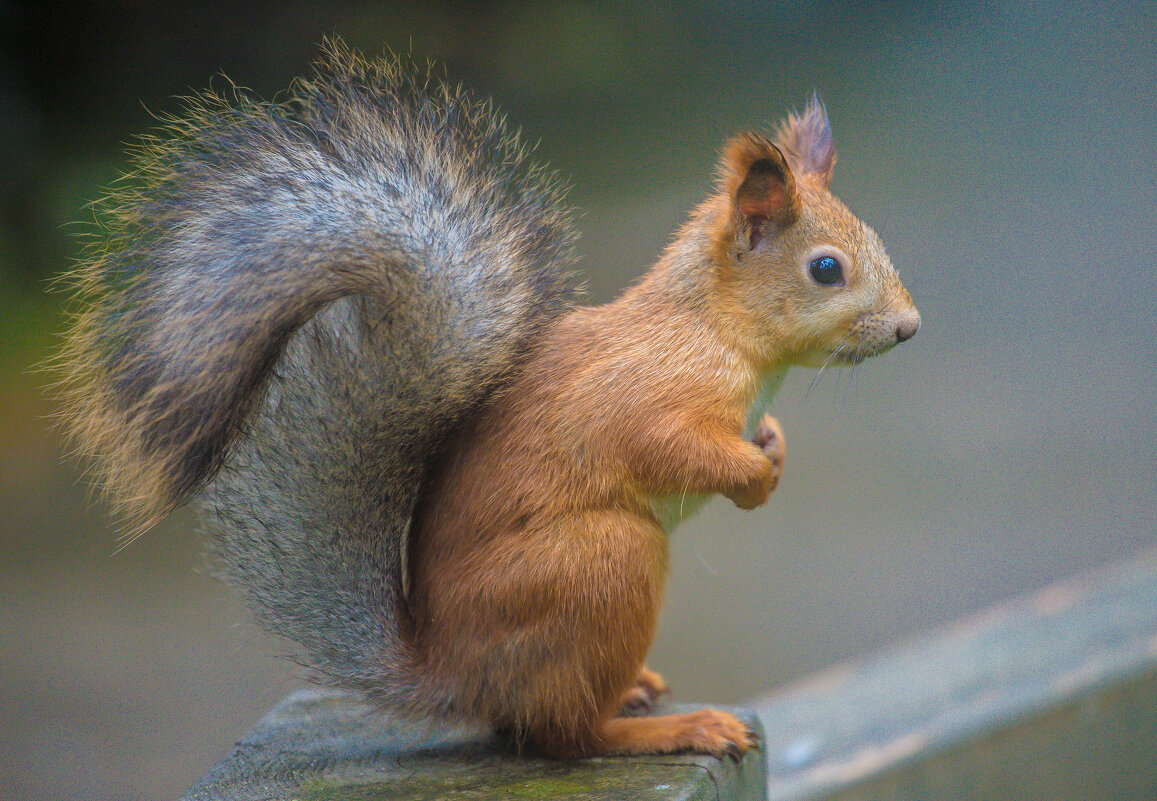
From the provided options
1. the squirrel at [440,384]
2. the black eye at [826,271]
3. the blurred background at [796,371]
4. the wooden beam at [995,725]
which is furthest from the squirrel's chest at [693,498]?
the blurred background at [796,371]

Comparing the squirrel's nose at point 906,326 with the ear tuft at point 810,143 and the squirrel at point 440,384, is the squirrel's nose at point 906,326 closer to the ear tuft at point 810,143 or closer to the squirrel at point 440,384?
the squirrel at point 440,384

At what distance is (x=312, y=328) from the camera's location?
47.0 inches

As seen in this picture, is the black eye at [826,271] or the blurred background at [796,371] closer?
the black eye at [826,271]

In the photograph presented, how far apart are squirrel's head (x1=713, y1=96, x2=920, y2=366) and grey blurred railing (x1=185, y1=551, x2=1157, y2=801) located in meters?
0.58

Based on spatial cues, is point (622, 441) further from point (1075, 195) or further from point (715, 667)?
point (1075, 195)

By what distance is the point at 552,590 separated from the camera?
121 centimetres

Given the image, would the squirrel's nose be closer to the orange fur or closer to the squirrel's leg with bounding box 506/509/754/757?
the orange fur

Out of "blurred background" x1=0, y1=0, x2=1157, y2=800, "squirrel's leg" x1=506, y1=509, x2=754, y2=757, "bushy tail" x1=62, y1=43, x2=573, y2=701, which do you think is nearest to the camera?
"bushy tail" x1=62, y1=43, x2=573, y2=701

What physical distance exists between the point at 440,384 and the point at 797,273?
0.50 metres

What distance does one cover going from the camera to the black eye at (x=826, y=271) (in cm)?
133

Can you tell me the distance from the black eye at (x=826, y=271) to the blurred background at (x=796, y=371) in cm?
200

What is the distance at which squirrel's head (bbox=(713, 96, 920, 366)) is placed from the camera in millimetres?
1325

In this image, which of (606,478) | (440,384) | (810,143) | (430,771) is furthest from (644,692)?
(810,143)

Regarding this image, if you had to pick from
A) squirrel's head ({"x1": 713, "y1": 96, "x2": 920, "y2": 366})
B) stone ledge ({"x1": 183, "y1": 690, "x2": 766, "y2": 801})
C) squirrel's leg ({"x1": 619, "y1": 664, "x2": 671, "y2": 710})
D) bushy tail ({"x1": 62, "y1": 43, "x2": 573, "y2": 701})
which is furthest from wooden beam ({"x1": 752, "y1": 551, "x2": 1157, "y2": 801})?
bushy tail ({"x1": 62, "y1": 43, "x2": 573, "y2": 701})
